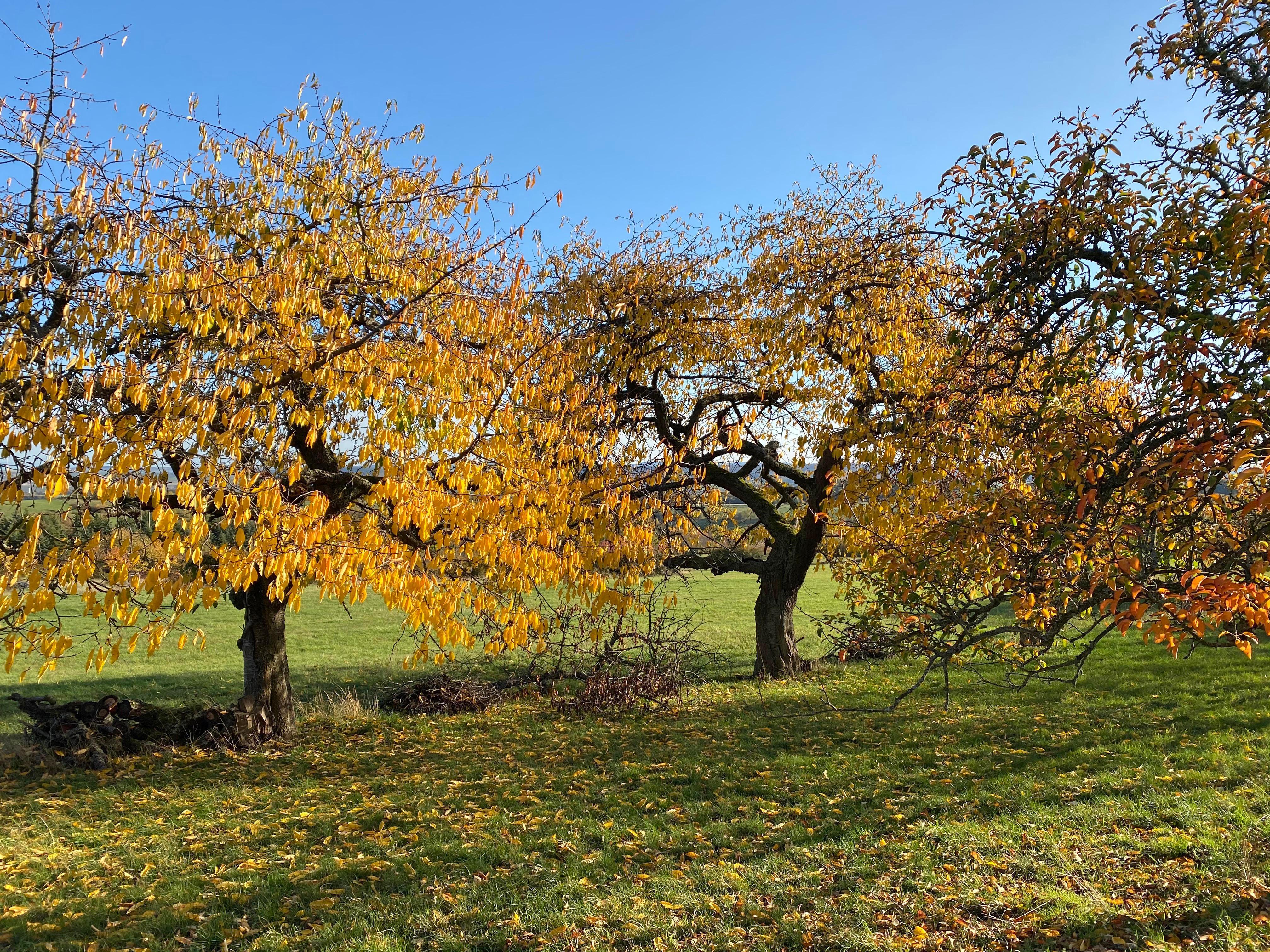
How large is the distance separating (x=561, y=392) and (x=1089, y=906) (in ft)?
22.1

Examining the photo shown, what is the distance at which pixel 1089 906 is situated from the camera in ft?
14.5

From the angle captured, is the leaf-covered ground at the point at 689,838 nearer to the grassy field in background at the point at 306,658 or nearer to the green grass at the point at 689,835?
the green grass at the point at 689,835

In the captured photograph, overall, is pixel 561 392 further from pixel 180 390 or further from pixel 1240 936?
pixel 1240 936

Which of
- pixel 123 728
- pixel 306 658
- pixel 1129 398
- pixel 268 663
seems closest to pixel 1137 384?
pixel 1129 398

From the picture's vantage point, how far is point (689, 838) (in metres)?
6.16

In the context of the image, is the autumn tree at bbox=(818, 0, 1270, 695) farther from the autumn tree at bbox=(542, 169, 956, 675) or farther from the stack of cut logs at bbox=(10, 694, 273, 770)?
the stack of cut logs at bbox=(10, 694, 273, 770)

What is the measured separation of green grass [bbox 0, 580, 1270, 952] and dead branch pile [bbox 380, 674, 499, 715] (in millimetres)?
1337

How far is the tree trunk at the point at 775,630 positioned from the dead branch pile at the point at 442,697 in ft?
16.7

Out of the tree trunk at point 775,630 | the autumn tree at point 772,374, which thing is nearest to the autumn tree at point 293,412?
the autumn tree at point 772,374

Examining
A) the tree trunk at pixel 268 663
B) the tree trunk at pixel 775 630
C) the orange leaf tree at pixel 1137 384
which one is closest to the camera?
the orange leaf tree at pixel 1137 384

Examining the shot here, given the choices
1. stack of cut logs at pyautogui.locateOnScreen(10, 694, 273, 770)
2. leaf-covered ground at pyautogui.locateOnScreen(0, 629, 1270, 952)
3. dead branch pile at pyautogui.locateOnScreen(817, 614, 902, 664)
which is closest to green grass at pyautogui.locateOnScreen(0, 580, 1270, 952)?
leaf-covered ground at pyautogui.locateOnScreen(0, 629, 1270, 952)

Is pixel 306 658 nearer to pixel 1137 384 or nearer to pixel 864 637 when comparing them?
pixel 864 637

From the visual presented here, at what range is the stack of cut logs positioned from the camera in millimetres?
9547

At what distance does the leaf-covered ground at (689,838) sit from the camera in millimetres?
4539
